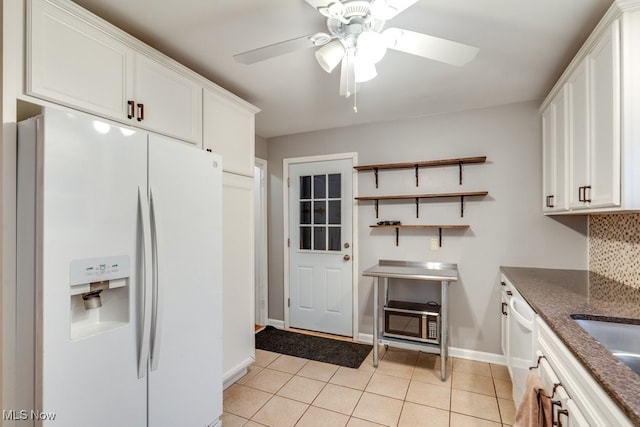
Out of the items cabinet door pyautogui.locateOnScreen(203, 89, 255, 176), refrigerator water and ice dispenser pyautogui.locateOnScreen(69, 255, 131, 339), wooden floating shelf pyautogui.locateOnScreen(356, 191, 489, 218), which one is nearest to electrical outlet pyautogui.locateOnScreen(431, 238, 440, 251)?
wooden floating shelf pyautogui.locateOnScreen(356, 191, 489, 218)

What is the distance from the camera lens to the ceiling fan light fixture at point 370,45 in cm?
129

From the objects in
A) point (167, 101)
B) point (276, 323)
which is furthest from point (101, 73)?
point (276, 323)

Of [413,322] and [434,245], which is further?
[434,245]

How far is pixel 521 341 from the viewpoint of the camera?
6.06 feet

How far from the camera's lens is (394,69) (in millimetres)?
2125

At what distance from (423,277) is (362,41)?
1.85 m

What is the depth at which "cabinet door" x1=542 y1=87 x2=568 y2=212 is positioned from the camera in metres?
2.05

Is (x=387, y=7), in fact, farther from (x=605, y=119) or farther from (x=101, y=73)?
(x=101, y=73)

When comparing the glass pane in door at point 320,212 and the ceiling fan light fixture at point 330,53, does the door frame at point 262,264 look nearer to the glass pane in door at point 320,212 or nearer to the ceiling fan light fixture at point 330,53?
the glass pane in door at point 320,212

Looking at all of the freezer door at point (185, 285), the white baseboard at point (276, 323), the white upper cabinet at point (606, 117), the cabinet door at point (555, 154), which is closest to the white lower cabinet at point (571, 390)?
the white upper cabinet at point (606, 117)

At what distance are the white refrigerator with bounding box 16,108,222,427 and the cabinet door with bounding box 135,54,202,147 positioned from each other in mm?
372

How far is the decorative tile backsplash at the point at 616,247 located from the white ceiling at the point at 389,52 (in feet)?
3.66

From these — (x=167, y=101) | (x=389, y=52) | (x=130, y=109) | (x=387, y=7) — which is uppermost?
(x=389, y=52)

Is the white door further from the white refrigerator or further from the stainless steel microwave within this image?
the white refrigerator
